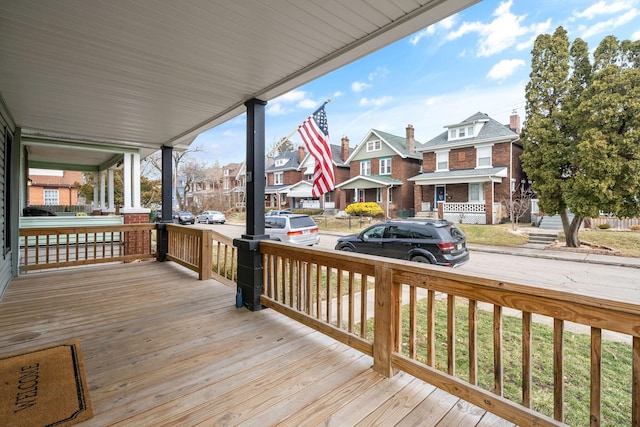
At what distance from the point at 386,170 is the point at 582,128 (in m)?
10.8

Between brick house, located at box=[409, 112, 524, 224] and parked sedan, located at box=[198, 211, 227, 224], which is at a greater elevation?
brick house, located at box=[409, 112, 524, 224]

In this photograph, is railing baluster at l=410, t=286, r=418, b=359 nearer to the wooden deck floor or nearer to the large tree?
the wooden deck floor

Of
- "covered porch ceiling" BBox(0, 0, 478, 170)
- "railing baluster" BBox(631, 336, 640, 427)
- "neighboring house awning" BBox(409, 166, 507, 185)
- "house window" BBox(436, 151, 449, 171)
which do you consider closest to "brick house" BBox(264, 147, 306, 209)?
"neighboring house awning" BBox(409, 166, 507, 185)

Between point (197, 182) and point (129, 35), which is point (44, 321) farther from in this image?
point (197, 182)

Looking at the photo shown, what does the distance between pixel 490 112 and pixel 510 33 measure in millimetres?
7883

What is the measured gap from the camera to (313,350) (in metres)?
2.46

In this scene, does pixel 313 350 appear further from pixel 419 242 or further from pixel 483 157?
pixel 483 157

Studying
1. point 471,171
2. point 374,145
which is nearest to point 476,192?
point 471,171

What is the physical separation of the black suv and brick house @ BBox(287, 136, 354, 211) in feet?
40.6

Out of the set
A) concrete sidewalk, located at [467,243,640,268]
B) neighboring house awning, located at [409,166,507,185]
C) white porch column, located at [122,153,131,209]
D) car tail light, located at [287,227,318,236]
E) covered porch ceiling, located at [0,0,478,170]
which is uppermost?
neighboring house awning, located at [409,166,507,185]

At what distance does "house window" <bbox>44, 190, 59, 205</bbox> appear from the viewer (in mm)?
20000

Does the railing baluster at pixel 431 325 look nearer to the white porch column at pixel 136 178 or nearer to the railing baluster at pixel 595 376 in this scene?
the railing baluster at pixel 595 376

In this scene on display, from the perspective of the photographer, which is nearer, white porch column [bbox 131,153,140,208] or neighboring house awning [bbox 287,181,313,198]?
white porch column [bbox 131,153,140,208]

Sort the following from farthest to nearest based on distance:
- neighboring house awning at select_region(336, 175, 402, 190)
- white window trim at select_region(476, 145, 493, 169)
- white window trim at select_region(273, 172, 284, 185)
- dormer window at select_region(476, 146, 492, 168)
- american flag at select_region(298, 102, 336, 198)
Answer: white window trim at select_region(273, 172, 284, 185), neighboring house awning at select_region(336, 175, 402, 190), dormer window at select_region(476, 146, 492, 168), white window trim at select_region(476, 145, 493, 169), american flag at select_region(298, 102, 336, 198)
